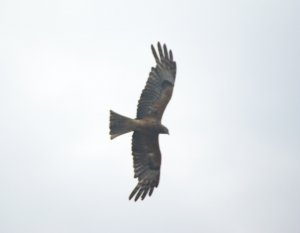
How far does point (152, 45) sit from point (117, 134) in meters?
2.86

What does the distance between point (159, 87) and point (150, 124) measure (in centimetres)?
112

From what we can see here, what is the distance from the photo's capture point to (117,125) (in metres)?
15.4

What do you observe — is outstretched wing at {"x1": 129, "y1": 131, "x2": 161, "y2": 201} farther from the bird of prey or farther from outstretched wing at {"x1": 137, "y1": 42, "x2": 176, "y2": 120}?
outstretched wing at {"x1": 137, "y1": 42, "x2": 176, "y2": 120}

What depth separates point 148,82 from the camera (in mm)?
16266

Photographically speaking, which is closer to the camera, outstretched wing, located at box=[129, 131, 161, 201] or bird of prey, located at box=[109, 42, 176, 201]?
bird of prey, located at box=[109, 42, 176, 201]

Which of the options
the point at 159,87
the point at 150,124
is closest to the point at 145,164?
the point at 150,124

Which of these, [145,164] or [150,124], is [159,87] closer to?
[150,124]

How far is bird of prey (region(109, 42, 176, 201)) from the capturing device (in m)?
15.6

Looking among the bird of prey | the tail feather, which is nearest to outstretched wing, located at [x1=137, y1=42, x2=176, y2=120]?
the bird of prey

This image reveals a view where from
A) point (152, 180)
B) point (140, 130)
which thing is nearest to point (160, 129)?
point (140, 130)

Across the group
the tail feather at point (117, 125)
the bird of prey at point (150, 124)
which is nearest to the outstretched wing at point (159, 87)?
the bird of prey at point (150, 124)

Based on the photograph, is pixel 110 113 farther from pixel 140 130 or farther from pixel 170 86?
pixel 170 86

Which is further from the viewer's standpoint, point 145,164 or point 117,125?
point 145,164

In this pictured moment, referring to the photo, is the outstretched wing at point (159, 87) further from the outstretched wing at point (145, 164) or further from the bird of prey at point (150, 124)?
the outstretched wing at point (145, 164)
